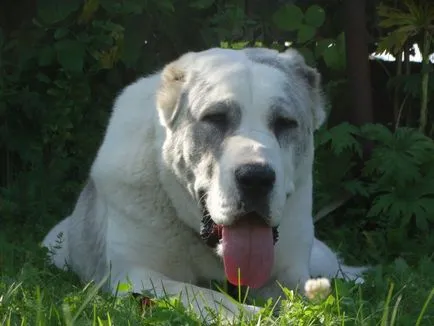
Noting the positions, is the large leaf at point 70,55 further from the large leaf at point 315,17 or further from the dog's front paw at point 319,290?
the dog's front paw at point 319,290

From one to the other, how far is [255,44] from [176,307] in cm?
356

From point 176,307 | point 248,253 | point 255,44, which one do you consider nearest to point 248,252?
point 248,253

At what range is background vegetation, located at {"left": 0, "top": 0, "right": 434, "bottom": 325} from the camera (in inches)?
207

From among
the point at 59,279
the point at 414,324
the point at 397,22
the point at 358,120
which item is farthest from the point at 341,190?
the point at 414,324

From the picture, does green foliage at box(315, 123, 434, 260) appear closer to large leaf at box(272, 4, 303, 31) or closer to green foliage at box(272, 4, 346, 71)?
green foliage at box(272, 4, 346, 71)

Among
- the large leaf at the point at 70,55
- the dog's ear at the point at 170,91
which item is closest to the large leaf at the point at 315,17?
the large leaf at the point at 70,55

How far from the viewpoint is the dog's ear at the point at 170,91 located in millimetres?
3705

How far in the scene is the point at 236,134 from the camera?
11.2ft

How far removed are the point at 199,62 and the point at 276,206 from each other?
761 mm

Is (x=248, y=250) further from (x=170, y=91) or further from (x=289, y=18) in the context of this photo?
(x=289, y=18)

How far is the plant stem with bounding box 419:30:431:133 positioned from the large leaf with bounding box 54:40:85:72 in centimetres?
206

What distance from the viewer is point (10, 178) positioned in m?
6.16

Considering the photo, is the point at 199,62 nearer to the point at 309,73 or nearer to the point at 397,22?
the point at 309,73

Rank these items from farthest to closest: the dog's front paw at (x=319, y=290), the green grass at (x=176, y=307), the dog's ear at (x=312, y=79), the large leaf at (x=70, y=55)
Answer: the large leaf at (x=70, y=55) → the dog's ear at (x=312, y=79) → the dog's front paw at (x=319, y=290) → the green grass at (x=176, y=307)
